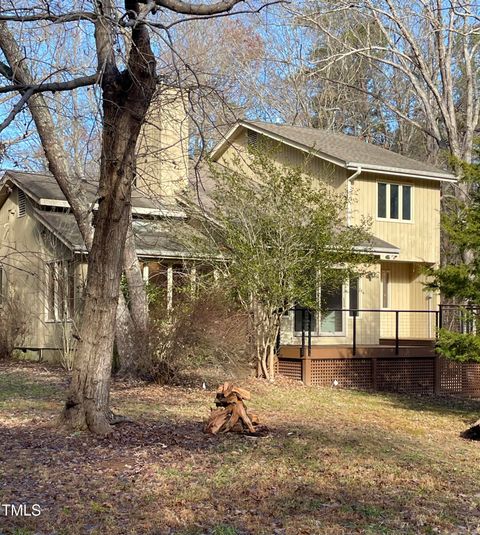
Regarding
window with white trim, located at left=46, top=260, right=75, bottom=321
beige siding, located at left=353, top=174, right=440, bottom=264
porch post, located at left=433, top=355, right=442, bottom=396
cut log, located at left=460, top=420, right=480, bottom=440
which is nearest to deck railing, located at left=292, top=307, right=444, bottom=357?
porch post, located at left=433, top=355, right=442, bottom=396

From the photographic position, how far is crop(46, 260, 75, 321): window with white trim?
1712 cm

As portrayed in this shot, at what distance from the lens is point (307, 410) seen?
12508 mm

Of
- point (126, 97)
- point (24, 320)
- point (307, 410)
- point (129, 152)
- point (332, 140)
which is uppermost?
point (332, 140)

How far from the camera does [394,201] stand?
2308cm

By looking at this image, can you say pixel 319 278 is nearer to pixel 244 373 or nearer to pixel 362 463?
pixel 244 373

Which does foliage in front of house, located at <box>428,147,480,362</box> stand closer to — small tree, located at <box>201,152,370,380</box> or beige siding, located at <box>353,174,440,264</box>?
small tree, located at <box>201,152,370,380</box>

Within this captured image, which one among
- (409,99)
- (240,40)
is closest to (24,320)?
(240,40)

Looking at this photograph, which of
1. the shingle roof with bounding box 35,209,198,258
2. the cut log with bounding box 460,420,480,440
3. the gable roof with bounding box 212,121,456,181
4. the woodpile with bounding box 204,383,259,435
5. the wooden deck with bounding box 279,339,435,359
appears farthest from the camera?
the gable roof with bounding box 212,121,456,181

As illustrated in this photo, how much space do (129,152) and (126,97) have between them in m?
0.61

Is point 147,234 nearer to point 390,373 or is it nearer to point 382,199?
point 390,373

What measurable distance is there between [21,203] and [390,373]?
1071cm

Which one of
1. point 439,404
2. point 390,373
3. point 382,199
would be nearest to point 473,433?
point 439,404

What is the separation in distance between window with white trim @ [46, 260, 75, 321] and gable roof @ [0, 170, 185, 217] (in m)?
1.52

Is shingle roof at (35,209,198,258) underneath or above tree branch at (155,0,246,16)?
underneath
